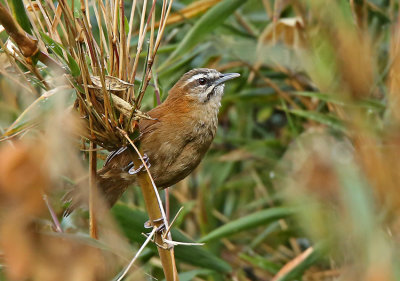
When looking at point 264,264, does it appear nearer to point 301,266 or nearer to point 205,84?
point 301,266

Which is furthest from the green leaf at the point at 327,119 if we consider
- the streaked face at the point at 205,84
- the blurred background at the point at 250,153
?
the streaked face at the point at 205,84

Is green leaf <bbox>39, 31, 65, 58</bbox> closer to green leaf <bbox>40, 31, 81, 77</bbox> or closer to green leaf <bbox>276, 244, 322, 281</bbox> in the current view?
green leaf <bbox>40, 31, 81, 77</bbox>

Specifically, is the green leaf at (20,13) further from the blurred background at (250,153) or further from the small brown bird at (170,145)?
the small brown bird at (170,145)

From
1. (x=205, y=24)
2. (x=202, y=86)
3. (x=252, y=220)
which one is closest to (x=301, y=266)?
(x=252, y=220)

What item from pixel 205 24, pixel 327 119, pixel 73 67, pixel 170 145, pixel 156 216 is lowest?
pixel 327 119

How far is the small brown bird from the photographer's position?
3445mm

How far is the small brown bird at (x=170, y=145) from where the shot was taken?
3445mm

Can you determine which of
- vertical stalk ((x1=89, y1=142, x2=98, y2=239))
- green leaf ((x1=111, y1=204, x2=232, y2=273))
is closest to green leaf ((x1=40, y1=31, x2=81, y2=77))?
vertical stalk ((x1=89, y1=142, x2=98, y2=239))

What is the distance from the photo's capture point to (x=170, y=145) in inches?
136

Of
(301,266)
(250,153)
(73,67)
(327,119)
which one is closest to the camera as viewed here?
(73,67)

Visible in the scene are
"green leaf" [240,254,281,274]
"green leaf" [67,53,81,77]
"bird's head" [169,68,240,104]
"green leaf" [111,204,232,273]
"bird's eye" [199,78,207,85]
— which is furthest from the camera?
"green leaf" [240,254,281,274]

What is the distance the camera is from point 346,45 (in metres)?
1.24

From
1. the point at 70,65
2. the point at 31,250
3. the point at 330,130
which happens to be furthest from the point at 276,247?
the point at 31,250

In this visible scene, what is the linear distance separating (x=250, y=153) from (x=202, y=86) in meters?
1.50
